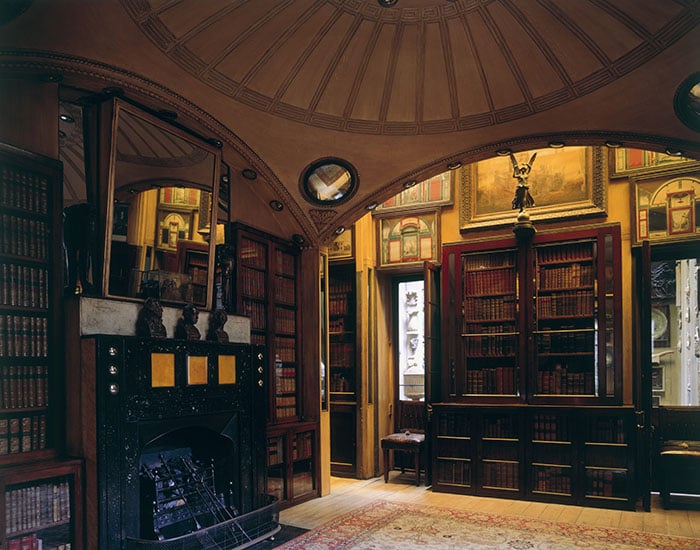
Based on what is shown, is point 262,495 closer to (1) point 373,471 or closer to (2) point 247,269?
(2) point 247,269

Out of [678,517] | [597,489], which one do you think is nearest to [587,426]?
[597,489]

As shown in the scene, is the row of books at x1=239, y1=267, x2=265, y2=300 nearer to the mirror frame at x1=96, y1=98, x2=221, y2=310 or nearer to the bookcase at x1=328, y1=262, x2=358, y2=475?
the mirror frame at x1=96, y1=98, x2=221, y2=310

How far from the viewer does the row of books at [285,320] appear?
22.1 feet

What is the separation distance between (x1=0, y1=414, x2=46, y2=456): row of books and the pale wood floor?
2711 mm

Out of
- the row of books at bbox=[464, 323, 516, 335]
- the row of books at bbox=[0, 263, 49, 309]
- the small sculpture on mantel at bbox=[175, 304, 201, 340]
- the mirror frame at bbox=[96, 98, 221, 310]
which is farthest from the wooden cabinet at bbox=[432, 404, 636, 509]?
the row of books at bbox=[0, 263, 49, 309]

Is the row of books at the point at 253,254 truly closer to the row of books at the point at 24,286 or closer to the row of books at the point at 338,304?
the row of books at the point at 338,304

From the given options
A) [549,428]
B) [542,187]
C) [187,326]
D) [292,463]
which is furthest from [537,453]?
[187,326]

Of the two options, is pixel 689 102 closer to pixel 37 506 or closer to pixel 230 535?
pixel 230 535

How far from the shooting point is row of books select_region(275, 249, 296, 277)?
684 cm

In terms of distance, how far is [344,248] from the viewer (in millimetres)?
8305

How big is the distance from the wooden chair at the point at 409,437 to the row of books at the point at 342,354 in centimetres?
111

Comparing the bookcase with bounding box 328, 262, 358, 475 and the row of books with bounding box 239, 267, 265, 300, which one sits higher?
the row of books with bounding box 239, 267, 265, 300

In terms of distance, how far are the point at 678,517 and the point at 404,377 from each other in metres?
3.81

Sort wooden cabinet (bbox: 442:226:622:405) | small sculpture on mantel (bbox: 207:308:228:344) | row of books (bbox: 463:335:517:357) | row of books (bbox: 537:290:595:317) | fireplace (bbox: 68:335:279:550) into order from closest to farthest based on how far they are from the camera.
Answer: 1. fireplace (bbox: 68:335:279:550)
2. small sculpture on mantel (bbox: 207:308:228:344)
3. wooden cabinet (bbox: 442:226:622:405)
4. row of books (bbox: 537:290:595:317)
5. row of books (bbox: 463:335:517:357)
